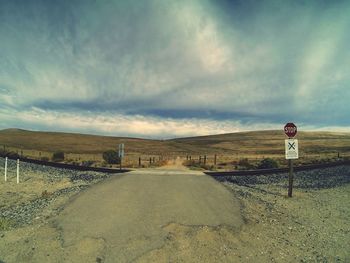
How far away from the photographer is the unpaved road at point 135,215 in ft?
23.9

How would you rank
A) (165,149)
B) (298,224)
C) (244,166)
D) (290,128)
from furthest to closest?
(165,149) < (244,166) < (290,128) < (298,224)

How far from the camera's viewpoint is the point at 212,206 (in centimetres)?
1054

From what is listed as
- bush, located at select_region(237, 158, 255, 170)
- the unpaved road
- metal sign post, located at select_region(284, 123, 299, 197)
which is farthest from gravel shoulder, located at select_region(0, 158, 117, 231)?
bush, located at select_region(237, 158, 255, 170)

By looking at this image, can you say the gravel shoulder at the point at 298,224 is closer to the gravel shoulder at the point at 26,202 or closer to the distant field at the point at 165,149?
→ the gravel shoulder at the point at 26,202

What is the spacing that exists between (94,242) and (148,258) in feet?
5.38

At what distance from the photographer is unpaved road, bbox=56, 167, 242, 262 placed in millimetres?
7285

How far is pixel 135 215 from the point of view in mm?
9117

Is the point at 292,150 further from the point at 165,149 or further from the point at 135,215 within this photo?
the point at 165,149

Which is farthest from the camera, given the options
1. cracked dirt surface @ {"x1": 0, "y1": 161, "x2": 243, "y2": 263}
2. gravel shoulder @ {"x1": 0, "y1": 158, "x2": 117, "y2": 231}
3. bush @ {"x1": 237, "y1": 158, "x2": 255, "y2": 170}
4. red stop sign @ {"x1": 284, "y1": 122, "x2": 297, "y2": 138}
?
bush @ {"x1": 237, "y1": 158, "x2": 255, "y2": 170}

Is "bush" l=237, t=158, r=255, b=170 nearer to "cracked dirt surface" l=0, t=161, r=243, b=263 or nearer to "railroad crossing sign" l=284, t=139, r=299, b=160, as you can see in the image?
"railroad crossing sign" l=284, t=139, r=299, b=160

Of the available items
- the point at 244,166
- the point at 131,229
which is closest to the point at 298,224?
the point at 131,229

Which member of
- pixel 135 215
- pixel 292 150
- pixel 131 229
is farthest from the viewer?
pixel 292 150

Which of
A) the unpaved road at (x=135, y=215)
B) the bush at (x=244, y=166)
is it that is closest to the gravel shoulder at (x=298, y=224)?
the unpaved road at (x=135, y=215)

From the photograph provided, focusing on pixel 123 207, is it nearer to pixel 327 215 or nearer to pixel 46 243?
pixel 46 243
